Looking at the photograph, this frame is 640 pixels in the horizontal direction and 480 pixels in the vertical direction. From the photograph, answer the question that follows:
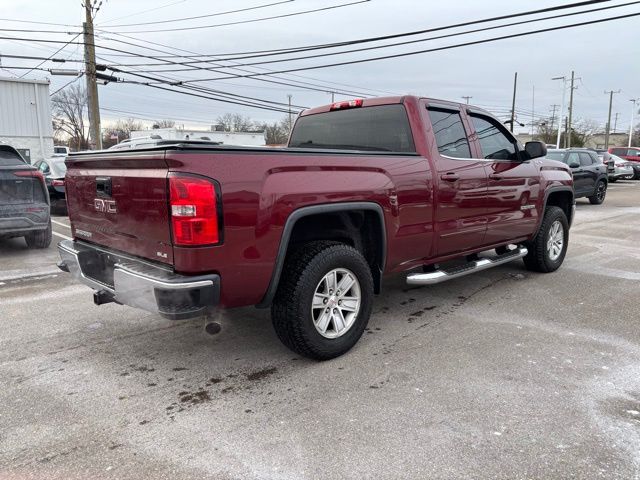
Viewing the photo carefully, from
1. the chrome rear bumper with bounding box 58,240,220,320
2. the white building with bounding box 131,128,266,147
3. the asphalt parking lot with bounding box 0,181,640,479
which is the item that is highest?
the white building with bounding box 131,128,266,147

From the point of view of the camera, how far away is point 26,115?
18.6 meters

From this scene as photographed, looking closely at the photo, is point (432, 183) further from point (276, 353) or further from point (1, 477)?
point (1, 477)

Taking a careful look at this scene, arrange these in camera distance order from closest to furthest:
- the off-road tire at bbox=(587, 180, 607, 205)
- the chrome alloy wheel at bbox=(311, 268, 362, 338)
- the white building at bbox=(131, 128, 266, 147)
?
the chrome alloy wheel at bbox=(311, 268, 362, 338)
the off-road tire at bbox=(587, 180, 607, 205)
the white building at bbox=(131, 128, 266, 147)

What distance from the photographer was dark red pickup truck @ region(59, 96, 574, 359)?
2.97 meters

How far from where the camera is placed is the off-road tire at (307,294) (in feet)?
11.3

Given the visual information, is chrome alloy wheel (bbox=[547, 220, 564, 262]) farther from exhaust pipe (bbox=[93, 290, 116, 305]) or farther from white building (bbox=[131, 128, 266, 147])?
white building (bbox=[131, 128, 266, 147])

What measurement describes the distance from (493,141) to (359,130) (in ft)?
5.22

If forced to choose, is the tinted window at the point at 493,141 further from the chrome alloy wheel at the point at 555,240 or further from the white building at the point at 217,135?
the white building at the point at 217,135

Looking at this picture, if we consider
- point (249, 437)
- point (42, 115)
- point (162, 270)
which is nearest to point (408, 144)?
point (162, 270)

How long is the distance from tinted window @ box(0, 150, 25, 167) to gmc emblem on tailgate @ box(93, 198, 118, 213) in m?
4.56

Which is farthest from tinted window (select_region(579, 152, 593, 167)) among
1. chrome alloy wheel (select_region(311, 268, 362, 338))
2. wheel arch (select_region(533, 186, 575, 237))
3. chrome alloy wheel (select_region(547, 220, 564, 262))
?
chrome alloy wheel (select_region(311, 268, 362, 338))

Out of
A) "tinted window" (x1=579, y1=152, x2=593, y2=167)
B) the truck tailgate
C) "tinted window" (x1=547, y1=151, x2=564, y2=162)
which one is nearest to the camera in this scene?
the truck tailgate

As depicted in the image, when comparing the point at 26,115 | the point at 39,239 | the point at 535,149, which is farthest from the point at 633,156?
the point at 39,239

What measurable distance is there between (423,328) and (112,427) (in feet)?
8.67
